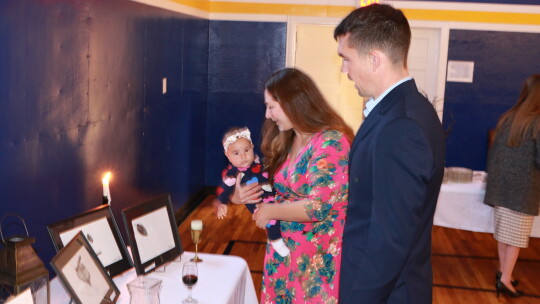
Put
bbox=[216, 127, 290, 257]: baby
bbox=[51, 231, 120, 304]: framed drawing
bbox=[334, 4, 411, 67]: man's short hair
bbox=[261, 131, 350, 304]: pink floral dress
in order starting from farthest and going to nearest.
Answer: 1. bbox=[216, 127, 290, 257]: baby
2. bbox=[261, 131, 350, 304]: pink floral dress
3. bbox=[51, 231, 120, 304]: framed drawing
4. bbox=[334, 4, 411, 67]: man's short hair

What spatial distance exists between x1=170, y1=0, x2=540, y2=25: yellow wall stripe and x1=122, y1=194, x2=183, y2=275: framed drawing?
5024 millimetres

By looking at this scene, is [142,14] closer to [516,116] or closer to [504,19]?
[516,116]

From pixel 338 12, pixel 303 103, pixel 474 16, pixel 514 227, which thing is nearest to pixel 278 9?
pixel 338 12

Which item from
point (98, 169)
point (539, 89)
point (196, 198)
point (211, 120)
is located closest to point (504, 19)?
point (539, 89)

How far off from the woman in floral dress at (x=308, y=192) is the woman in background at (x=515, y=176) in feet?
7.83

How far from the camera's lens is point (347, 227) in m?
1.69

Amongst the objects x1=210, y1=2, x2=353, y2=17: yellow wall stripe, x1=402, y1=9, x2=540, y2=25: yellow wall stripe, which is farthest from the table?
x1=402, y1=9, x2=540, y2=25: yellow wall stripe

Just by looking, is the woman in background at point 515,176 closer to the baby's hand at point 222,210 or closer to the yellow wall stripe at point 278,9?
the baby's hand at point 222,210

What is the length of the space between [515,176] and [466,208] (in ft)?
1.84

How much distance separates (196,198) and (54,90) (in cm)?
403

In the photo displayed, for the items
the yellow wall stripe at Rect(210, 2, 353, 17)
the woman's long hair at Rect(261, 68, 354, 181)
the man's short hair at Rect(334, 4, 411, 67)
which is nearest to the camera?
the man's short hair at Rect(334, 4, 411, 67)

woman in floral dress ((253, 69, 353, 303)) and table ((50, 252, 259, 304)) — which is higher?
woman in floral dress ((253, 69, 353, 303))

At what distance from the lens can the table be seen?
2.28 metres

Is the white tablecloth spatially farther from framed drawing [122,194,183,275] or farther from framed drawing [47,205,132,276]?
framed drawing [47,205,132,276]
